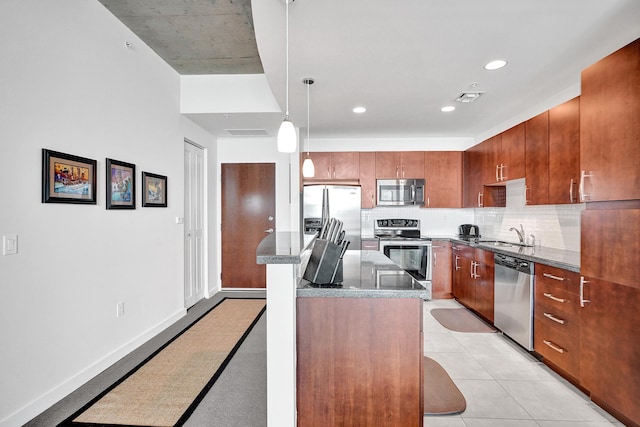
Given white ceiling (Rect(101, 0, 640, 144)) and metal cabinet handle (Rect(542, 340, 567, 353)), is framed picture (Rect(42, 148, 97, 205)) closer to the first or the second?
white ceiling (Rect(101, 0, 640, 144))

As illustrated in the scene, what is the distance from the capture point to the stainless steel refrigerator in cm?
471

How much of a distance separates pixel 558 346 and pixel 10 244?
151 inches

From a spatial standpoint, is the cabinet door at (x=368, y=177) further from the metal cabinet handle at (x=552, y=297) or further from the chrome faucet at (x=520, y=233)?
the metal cabinet handle at (x=552, y=297)

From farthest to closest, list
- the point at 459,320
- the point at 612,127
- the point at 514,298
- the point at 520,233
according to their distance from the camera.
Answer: the point at 520,233 < the point at 459,320 < the point at 514,298 < the point at 612,127

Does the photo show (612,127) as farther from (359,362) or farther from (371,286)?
(359,362)

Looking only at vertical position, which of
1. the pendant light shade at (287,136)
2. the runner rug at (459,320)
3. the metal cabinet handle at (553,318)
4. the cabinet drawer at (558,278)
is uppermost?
the pendant light shade at (287,136)

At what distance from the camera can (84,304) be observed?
7.77ft

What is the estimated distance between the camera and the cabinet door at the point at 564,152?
103 inches

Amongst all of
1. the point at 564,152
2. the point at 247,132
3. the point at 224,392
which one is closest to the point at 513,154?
the point at 564,152

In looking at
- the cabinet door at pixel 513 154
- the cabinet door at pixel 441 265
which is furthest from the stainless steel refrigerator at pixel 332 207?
the cabinet door at pixel 513 154

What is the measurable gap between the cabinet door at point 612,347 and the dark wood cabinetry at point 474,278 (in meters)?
1.35

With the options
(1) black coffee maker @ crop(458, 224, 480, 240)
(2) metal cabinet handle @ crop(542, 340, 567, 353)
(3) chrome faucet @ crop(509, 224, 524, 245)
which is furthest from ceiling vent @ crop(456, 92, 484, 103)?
(2) metal cabinet handle @ crop(542, 340, 567, 353)

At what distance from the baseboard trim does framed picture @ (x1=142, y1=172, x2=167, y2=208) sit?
1.28 metres

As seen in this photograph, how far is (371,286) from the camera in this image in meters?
1.65
